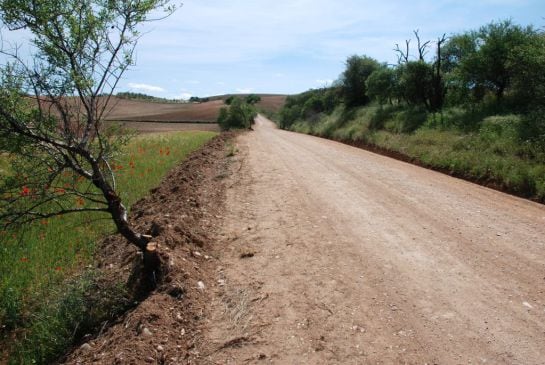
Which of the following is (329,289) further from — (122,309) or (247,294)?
(122,309)

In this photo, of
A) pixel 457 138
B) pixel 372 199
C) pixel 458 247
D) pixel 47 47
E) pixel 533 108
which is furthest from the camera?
pixel 457 138

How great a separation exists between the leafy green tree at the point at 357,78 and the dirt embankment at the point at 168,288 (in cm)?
3094

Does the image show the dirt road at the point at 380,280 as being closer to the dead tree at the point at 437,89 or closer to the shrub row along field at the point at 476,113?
the shrub row along field at the point at 476,113

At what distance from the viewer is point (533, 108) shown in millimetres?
14000

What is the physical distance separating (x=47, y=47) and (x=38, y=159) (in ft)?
4.21

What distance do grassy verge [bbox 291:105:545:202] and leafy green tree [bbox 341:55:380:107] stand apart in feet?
47.2

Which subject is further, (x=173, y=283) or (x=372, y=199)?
(x=372, y=199)

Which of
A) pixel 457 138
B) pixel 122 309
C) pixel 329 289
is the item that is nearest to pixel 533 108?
pixel 457 138

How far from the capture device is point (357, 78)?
38438 mm

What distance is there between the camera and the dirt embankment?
4.30m

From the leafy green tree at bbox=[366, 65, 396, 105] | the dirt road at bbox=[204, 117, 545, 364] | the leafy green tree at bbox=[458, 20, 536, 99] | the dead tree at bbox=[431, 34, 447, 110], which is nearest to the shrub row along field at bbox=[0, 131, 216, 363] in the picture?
the dirt road at bbox=[204, 117, 545, 364]

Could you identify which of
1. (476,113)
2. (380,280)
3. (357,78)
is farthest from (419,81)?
(380,280)

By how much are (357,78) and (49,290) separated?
36.0 metres

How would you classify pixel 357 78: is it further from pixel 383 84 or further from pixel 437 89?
pixel 437 89
